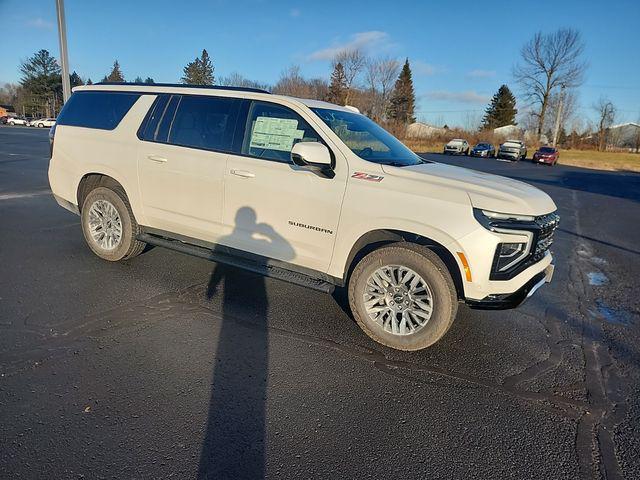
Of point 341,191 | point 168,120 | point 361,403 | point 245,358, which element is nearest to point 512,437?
point 361,403

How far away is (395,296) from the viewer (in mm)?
3568

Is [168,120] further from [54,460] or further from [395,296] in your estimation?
[54,460]

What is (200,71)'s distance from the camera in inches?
3216

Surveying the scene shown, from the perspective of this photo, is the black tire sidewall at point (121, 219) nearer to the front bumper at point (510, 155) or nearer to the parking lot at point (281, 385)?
the parking lot at point (281, 385)

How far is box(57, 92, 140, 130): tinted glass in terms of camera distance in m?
4.96

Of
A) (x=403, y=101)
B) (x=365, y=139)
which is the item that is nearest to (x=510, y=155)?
(x=403, y=101)

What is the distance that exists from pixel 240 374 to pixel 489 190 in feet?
7.91

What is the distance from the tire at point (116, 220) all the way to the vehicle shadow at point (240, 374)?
1070 millimetres

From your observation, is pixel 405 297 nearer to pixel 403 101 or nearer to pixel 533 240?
pixel 533 240

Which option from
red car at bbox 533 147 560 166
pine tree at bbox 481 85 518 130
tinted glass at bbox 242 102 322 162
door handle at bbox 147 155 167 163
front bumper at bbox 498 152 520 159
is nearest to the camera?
tinted glass at bbox 242 102 322 162

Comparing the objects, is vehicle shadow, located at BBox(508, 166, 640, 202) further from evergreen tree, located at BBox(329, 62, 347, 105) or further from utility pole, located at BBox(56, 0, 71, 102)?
evergreen tree, located at BBox(329, 62, 347, 105)

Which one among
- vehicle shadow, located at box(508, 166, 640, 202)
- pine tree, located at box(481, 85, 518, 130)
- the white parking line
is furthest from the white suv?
pine tree, located at box(481, 85, 518, 130)

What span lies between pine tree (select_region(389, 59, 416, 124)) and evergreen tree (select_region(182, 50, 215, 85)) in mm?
33831

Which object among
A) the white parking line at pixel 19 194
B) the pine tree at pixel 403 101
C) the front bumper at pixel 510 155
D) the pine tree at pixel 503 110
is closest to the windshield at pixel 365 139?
the white parking line at pixel 19 194
